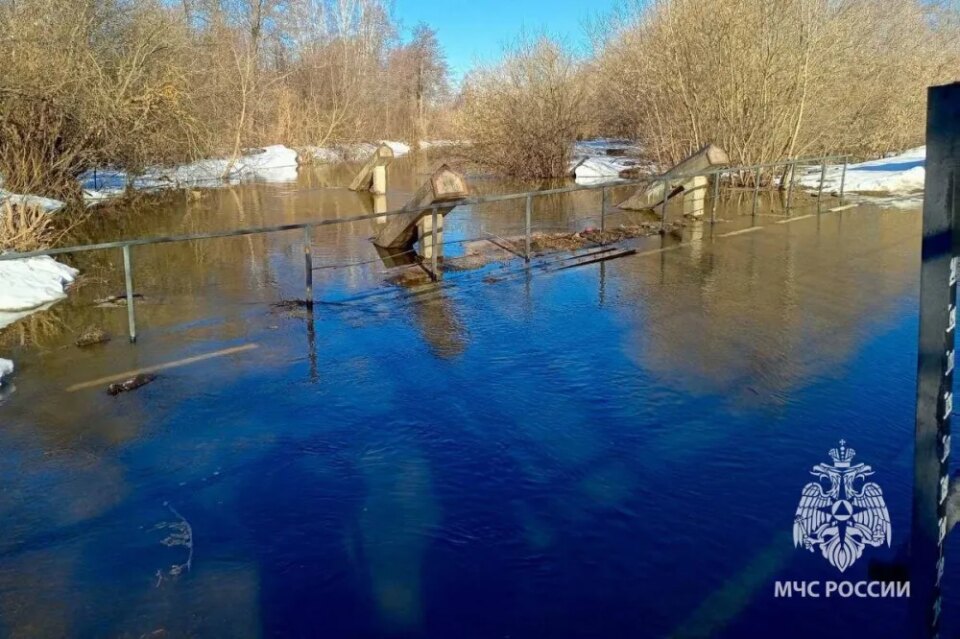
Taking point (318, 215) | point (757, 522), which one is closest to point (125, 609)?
point (757, 522)

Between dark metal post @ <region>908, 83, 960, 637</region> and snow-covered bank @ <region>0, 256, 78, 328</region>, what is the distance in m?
8.95

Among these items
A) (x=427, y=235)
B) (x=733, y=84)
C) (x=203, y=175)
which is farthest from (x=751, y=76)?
(x=203, y=175)

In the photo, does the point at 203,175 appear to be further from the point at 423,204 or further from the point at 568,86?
the point at 423,204

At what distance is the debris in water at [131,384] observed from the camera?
20.6ft

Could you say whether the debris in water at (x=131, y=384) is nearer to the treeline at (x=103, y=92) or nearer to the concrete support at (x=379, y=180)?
the treeline at (x=103, y=92)

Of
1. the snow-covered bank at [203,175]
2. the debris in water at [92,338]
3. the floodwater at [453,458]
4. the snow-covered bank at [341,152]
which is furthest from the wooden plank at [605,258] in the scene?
the snow-covered bank at [341,152]

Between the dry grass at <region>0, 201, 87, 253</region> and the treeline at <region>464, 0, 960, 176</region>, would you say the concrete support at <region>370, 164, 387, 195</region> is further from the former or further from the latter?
the dry grass at <region>0, 201, 87, 253</region>

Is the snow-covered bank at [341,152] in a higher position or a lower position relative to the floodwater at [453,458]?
higher

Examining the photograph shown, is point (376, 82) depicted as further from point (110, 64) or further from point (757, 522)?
point (757, 522)

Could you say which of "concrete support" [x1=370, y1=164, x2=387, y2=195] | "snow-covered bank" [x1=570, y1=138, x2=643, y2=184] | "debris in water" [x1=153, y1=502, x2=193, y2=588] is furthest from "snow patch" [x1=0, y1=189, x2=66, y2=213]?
"snow-covered bank" [x1=570, y1=138, x2=643, y2=184]

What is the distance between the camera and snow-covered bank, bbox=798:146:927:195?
793 inches

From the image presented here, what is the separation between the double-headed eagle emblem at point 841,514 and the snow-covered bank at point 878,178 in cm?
1734

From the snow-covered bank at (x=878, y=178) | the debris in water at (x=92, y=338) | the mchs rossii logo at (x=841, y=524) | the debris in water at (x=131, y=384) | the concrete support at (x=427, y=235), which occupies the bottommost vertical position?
the mchs rossii logo at (x=841, y=524)

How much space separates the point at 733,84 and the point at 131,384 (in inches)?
739
